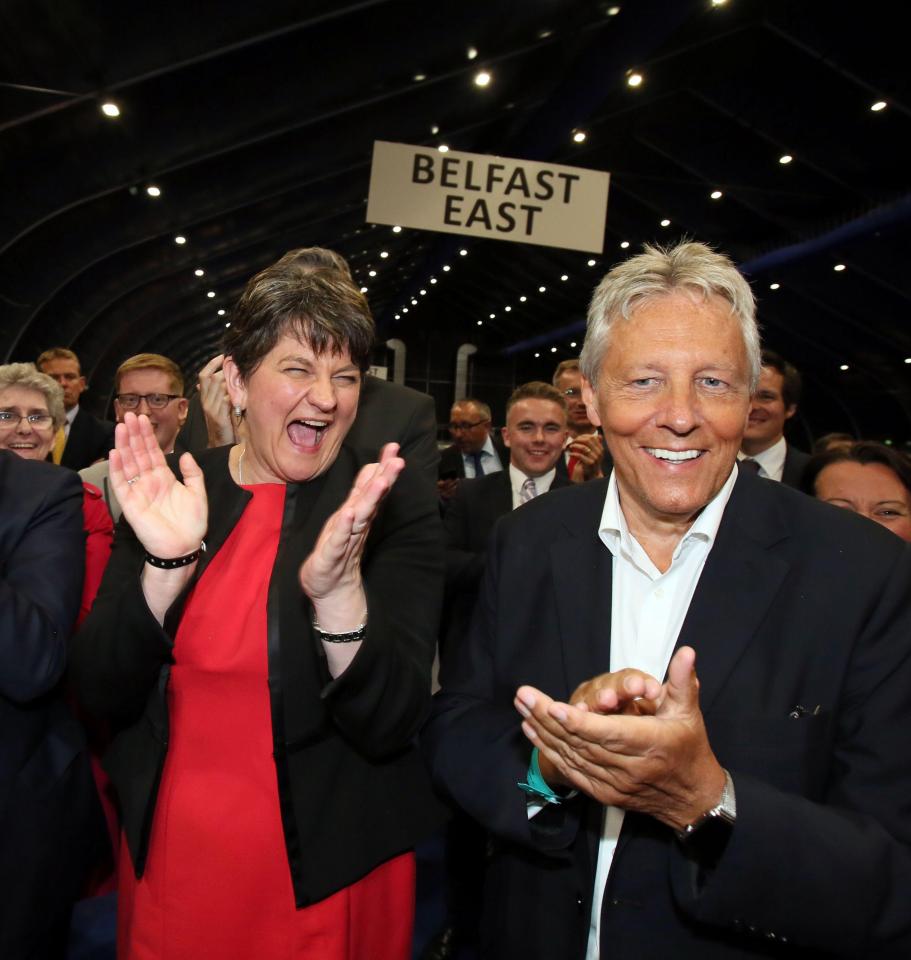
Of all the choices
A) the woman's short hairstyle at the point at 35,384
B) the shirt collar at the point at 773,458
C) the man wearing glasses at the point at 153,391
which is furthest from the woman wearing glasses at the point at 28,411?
the shirt collar at the point at 773,458

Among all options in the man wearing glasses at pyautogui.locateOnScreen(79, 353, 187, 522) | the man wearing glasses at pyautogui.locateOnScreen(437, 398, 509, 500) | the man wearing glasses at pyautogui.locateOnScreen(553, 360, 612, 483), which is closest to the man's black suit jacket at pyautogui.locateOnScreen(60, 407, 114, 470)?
the man wearing glasses at pyautogui.locateOnScreen(79, 353, 187, 522)

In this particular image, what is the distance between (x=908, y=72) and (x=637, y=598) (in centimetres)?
1218

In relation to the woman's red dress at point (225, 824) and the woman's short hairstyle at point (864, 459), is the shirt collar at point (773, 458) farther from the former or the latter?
the woman's red dress at point (225, 824)

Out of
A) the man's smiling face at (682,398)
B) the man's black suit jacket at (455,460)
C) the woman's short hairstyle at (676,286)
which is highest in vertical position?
the man's black suit jacket at (455,460)

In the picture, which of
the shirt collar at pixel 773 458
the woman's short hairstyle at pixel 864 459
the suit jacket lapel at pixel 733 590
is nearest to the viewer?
the suit jacket lapel at pixel 733 590

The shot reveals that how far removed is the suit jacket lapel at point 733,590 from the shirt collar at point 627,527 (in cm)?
2

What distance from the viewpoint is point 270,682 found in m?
1.50

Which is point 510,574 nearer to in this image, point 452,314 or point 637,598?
point 637,598

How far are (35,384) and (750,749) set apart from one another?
2597 millimetres

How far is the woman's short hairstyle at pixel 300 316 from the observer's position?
65.5 inches

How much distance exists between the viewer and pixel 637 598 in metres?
1.53

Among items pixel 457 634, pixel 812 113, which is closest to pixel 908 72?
pixel 812 113

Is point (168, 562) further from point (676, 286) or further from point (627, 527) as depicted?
point (676, 286)

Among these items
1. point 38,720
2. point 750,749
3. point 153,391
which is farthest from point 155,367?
point 750,749
